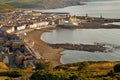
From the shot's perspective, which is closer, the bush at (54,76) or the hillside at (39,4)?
the bush at (54,76)

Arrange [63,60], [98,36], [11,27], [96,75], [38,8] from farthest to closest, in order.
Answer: [38,8]
[11,27]
[98,36]
[63,60]
[96,75]

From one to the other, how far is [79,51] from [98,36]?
1634cm

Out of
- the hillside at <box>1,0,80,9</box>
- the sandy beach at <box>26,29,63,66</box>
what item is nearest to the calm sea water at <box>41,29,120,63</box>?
the sandy beach at <box>26,29,63,66</box>

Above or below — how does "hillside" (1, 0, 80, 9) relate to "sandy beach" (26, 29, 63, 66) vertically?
above

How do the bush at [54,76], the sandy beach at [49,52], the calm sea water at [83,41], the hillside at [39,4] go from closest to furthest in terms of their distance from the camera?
1. the bush at [54,76]
2. the sandy beach at [49,52]
3. the calm sea water at [83,41]
4. the hillside at [39,4]

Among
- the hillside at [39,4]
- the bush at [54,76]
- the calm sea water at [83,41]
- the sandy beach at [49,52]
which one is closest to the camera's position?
the bush at [54,76]

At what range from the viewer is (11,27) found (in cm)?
7094

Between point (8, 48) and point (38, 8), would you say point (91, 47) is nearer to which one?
point (8, 48)

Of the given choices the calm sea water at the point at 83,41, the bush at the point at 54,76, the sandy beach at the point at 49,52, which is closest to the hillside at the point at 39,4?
the calm sea water at the point at 83,41

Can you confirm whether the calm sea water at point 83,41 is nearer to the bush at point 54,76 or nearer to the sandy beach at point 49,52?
the sandy beach at point 49,52

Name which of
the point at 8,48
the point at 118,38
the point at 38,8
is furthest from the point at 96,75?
the point at 38,8

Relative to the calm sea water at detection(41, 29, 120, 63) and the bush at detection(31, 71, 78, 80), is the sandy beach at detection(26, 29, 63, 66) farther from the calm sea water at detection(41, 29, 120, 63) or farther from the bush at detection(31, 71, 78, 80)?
the bush at detection(31, 71, 78, 80)

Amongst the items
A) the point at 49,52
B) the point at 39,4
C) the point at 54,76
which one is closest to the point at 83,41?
the point at 49,52

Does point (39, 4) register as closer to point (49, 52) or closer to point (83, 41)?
point (83, 41)
